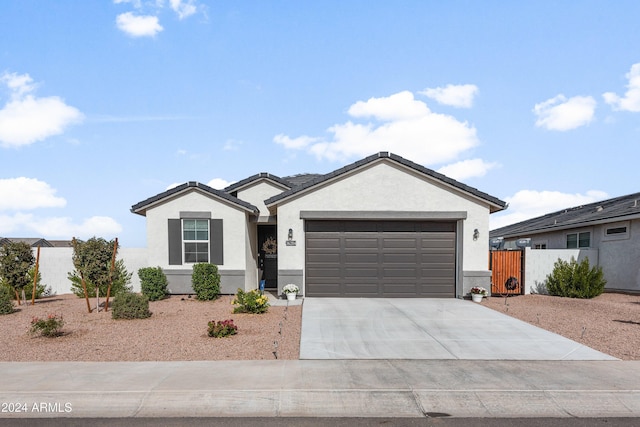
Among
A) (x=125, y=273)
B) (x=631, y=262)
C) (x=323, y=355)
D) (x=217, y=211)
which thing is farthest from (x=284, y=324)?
(x=631, y=262)

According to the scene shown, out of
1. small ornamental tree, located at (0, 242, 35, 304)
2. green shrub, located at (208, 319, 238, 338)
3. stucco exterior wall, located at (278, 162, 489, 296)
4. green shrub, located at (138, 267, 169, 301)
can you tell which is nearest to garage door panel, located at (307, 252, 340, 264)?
stucco exterior wall, located at (278, 162, 489, 296)

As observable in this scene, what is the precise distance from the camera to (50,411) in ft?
16.5

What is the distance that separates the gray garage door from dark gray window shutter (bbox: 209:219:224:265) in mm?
3203

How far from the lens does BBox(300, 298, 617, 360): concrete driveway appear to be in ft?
24.1

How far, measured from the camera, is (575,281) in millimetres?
14914

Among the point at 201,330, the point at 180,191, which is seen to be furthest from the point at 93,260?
the point at 201,330

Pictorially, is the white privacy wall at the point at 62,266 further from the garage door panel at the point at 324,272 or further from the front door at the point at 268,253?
the garage door panel at the point at 324,272

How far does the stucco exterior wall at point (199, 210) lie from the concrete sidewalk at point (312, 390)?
26.5 feet

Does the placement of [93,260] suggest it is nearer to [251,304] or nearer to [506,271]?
[251,304]

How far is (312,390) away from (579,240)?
61.8 feet

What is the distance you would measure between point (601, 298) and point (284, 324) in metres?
12.4

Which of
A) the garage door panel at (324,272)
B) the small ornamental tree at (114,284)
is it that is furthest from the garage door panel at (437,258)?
the small ornamental tree at (114,284)

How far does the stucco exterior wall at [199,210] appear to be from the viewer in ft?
47.7

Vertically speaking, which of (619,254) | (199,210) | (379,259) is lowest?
(619,254)
